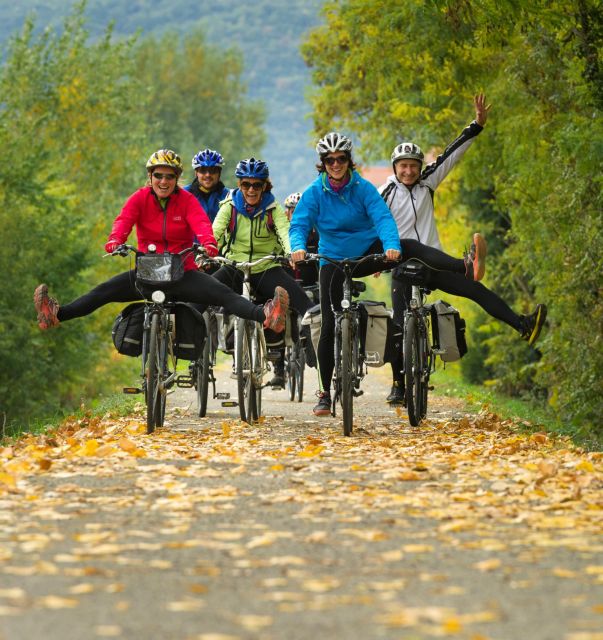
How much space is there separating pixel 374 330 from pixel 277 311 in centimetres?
102

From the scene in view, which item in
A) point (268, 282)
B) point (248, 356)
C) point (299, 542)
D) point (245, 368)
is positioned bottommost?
point (299, 542)

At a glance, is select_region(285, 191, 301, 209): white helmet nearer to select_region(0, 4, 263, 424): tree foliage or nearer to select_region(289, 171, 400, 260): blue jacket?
select_region(289, 171, 400, 260): blue jacket

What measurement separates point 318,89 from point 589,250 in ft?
56.7

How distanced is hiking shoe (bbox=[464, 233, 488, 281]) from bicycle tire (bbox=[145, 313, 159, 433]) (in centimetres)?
260

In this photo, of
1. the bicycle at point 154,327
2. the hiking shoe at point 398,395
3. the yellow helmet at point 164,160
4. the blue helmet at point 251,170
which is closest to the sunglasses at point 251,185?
the blue helmet at point 251,170

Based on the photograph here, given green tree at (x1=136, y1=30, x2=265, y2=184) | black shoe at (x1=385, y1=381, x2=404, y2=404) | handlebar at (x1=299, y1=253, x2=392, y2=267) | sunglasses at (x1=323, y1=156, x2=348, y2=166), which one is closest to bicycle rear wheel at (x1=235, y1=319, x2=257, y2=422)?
handlebar at (x1=299, y1=253, x2=392, y2=267)

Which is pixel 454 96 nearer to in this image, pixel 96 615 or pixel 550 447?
pixel 550 447

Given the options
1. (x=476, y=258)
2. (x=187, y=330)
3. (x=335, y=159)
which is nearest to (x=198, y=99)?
(x=187, y=330)

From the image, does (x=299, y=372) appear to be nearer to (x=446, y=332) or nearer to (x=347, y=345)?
(x=446, y=332)

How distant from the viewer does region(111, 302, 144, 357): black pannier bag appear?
12.3 m

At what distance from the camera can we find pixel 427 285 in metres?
12.9

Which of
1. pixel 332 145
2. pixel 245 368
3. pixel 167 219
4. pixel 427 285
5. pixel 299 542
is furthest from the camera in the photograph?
pixel 245 368

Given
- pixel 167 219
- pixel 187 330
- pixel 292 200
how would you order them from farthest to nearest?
pixel 292 200 < pixel 187 330 < pixel 167 219

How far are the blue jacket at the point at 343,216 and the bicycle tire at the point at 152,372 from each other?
1.35 metres
